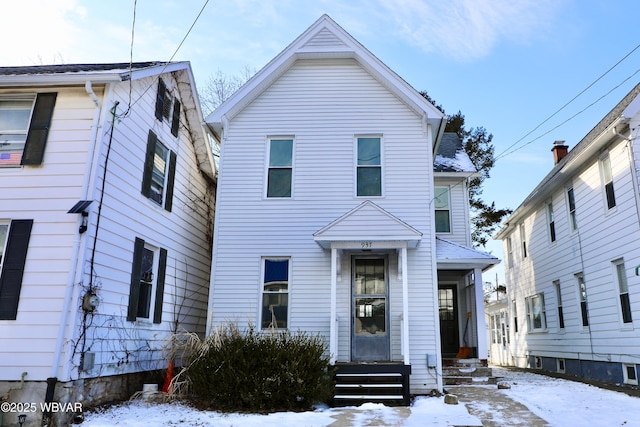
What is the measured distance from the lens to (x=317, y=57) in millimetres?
10984

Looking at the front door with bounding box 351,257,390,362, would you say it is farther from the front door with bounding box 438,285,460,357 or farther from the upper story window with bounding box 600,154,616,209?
the upper story window with bounding box 600,154,616,209

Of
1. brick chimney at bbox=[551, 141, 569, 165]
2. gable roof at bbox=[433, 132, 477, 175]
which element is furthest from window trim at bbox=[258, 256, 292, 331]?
brick chimney at bbox=[551, 141, 569, 165]

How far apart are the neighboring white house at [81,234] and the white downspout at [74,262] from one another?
2 cm

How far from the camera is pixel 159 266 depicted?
959cm

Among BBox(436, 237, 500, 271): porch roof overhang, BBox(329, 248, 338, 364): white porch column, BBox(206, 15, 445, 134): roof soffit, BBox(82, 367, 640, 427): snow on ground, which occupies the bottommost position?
BBox(82, 367, 640, 427): snow on ground

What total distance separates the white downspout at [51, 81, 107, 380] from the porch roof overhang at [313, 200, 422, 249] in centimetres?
415

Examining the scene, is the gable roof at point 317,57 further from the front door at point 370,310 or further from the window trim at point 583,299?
the window trim at point 583,299

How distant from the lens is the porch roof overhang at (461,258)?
1060cm

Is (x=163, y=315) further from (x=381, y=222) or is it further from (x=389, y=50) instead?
(x=389, y=50)

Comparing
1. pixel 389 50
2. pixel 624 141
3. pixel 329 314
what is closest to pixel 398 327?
pixel 329 314

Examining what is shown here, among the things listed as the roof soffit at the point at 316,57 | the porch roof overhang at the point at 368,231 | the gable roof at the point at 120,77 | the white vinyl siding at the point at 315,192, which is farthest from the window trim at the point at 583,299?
the gable roof at the point at 120,77

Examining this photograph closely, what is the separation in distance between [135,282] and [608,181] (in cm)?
1082

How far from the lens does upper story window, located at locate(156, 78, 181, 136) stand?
389 inches

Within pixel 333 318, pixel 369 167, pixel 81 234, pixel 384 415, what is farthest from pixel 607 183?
pixel 81 234
